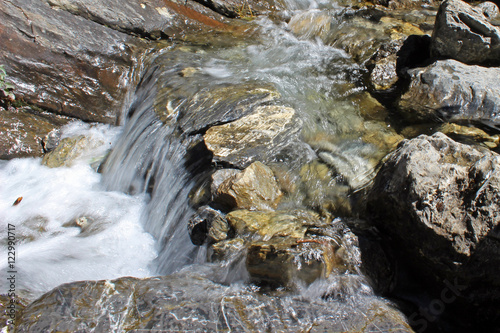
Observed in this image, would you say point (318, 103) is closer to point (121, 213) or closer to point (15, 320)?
point (121, 213)

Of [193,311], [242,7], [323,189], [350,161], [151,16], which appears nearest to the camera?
[193,311]

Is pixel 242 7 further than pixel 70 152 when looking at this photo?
Yes

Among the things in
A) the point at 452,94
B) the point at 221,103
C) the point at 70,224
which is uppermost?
the point at 221,103

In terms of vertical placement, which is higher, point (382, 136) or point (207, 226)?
point (382, 136)

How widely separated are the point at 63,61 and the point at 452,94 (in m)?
5.59

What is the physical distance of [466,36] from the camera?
511 cm

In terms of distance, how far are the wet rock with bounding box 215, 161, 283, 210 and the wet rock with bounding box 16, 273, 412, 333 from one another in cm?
101

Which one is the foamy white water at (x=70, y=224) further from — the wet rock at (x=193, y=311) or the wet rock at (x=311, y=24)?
the wet rock at (x=311, y=24)

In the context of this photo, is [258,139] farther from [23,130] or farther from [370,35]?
[23,130]

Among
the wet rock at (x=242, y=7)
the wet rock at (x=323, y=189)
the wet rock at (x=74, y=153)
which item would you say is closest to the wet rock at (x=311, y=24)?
the wet rock at (x=242, y=7)

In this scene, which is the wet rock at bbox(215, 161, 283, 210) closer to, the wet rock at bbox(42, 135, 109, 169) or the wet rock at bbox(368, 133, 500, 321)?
the wet rock at bbox(368, 133, 500, 321)

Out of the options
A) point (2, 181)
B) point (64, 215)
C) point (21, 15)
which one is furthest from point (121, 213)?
point (21, 15)

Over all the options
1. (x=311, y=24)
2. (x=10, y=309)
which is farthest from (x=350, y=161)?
(x=311, y=24)

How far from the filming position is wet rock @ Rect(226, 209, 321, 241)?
3.37 metres
